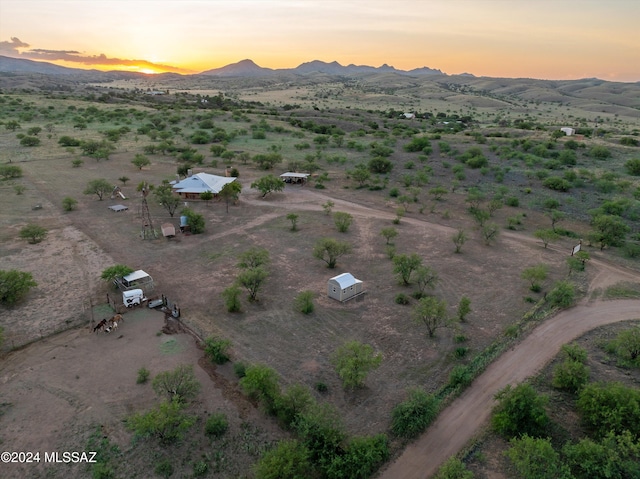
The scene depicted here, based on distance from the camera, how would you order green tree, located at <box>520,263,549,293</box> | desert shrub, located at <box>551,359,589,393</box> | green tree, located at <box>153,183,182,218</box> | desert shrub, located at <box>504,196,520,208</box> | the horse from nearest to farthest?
desert shrub, located at <box>551,359,589,393</box>
the horse
green tree, located at <box>520,263,549,293</box>
green tree, located at <box>153,183,182,218</box>
desert shrub, located at <box>504,196,520,208</box>

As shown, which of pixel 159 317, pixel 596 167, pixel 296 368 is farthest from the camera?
pixel 596 167

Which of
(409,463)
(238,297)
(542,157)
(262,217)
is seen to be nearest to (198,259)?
(238,297)

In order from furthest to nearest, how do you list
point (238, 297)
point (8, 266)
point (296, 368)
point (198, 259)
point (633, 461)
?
point (198, 259)
point (8, 266)
point (238, 297)
point (296, 368)
point (633, 461)

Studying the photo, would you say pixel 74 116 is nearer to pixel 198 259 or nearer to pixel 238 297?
pixel 198 259

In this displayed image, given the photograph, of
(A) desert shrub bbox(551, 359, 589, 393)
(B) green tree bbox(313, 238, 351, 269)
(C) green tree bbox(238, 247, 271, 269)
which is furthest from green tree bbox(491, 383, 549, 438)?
(C) green tree bbox(238, 247, 271, 269)

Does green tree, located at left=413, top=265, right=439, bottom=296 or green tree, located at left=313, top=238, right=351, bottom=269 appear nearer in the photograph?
green tree, located at left=413, top=265, right=439, bottom=296

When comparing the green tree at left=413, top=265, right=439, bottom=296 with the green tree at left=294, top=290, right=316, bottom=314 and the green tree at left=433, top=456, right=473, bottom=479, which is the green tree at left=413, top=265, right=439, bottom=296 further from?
the green tree at left=433, top=456, right=473, bottom=479
